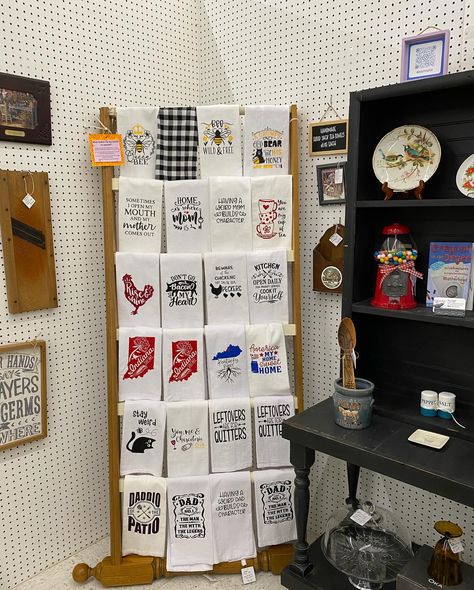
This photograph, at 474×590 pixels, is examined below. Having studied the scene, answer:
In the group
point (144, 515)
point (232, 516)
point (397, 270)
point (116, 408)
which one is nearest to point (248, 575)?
point (232, 516)

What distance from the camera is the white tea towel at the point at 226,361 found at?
2090 mm

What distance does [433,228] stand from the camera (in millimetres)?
1789

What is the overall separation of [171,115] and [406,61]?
0.94 metres

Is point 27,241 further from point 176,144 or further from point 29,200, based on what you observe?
point 176,144

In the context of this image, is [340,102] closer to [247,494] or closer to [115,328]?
[115,328]

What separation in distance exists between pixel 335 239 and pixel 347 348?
535 mm

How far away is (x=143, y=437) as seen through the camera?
2.10 metres

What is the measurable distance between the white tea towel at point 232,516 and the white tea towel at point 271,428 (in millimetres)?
116

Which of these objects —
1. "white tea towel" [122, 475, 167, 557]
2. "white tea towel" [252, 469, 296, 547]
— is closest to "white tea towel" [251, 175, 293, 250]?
"white tea towel" [252, 469, 296, 547]

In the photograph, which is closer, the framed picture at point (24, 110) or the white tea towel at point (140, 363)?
the framed picture at point (24, 110)

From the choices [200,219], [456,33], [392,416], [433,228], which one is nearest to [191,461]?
[392,416]

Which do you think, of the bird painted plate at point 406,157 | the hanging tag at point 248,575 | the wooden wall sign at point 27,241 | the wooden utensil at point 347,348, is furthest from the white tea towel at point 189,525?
the bird painted plate at point 406,157

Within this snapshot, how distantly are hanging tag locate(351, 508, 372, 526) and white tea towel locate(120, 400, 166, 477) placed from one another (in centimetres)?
82

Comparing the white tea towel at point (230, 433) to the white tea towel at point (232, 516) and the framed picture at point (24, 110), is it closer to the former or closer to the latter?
the white tea towel at point (232, 516)
